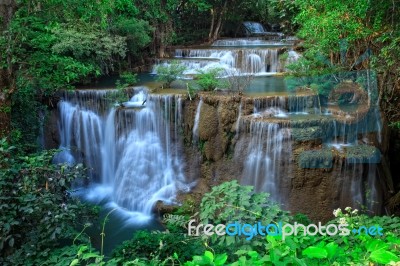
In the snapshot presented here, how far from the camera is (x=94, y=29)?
11953 millimetres

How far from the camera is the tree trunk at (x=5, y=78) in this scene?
5.29m

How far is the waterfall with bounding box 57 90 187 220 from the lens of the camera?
9422 mm

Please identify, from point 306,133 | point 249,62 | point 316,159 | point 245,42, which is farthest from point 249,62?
point 316,159

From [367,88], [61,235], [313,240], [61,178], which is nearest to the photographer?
[313,240]

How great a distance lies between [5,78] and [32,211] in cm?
267

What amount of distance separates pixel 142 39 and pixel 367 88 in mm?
8059

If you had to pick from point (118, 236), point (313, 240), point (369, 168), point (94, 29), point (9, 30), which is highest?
point (94, 29)

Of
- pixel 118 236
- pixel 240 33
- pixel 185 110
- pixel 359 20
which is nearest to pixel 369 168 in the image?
pixel 359 20

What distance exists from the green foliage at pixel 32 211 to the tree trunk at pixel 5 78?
4.69 ft

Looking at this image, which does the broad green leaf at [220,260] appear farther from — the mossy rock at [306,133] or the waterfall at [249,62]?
the waterfall at [249,62]

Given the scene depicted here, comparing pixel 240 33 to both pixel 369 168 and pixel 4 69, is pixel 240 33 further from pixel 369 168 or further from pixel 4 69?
pixel 4 69

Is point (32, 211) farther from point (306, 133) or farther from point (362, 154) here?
point (362, 154)

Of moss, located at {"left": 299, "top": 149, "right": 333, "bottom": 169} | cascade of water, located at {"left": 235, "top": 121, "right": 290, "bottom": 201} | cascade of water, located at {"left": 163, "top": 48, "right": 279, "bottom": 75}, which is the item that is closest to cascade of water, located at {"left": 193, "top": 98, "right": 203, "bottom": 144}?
cascade of water, located at {"left": 235, "top": 121, "right": 290, "bottom": 201}

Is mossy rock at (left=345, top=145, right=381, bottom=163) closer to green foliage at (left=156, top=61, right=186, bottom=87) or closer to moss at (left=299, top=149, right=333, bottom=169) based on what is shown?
moss at (left=299, top=149, right=333, bottom=169)
